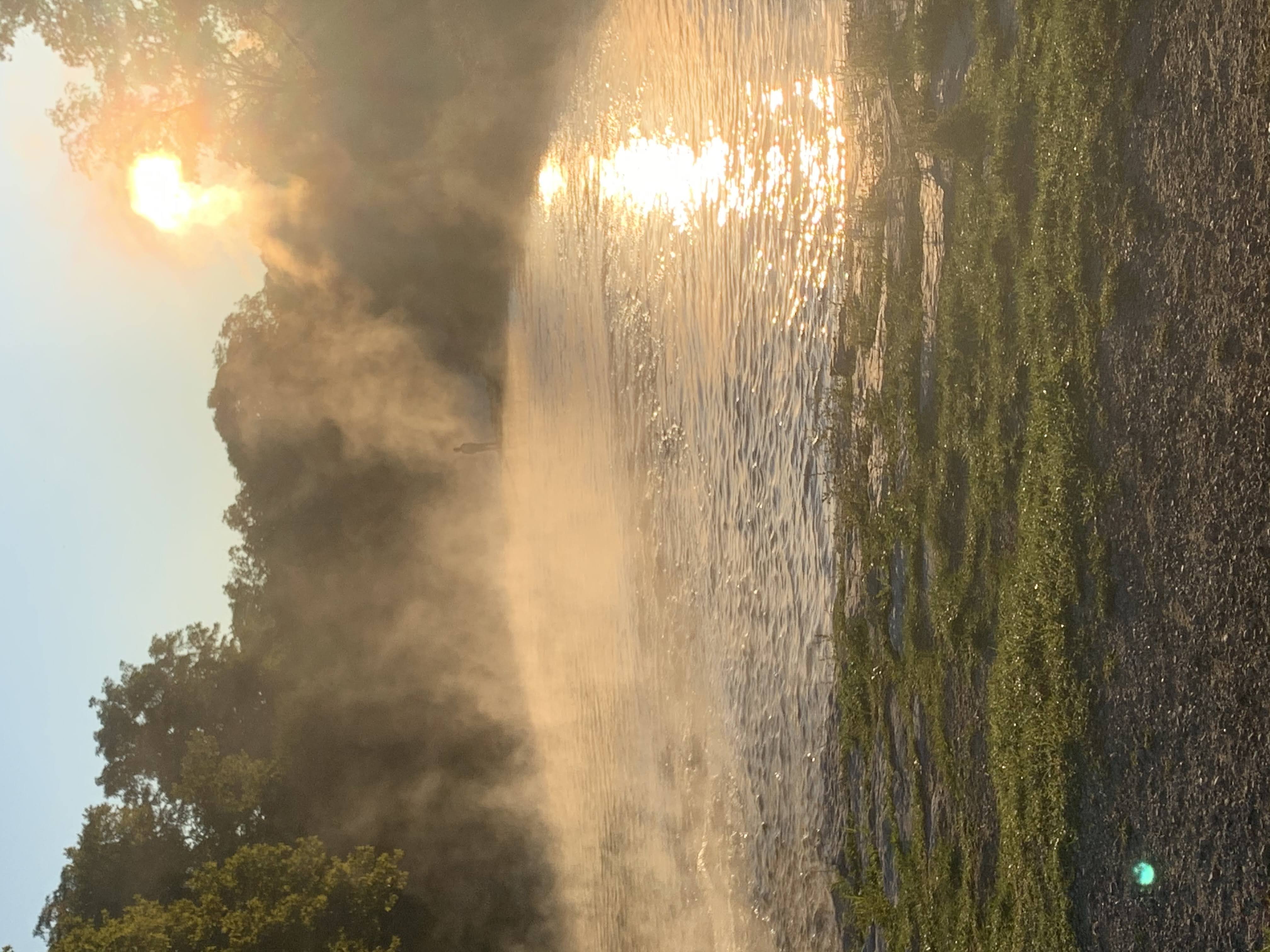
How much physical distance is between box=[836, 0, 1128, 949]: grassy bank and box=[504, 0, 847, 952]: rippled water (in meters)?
0.39

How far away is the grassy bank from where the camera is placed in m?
2.76

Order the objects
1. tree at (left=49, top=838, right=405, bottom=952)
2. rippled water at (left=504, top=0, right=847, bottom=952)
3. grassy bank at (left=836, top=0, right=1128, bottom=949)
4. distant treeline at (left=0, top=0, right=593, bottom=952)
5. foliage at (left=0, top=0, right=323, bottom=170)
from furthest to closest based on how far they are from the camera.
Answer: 1. foliage at (left=0, top=0, right=323, bottom=170)
2. distant treeline at (left=0, top=0, right=593, bottom=952)
3. tree at (left=49, top=838, right=405, bottom=952)
4. rippled water at (left=504, top=0, right=847, bottom=952)
5. grassy bank at (left=836, top=0, right=1128, bottom=949)

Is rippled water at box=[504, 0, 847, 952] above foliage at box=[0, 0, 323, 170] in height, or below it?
below

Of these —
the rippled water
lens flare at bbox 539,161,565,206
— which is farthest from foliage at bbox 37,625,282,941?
lens flare at bbox 539,161,565,206

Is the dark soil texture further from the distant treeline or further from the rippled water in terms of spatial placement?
the distant treeline

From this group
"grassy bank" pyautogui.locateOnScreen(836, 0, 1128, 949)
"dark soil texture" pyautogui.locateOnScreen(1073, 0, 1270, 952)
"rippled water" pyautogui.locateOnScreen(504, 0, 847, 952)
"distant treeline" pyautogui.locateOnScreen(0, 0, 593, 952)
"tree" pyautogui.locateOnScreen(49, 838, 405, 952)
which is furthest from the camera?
"distant treeline" pyautogui.locateOnScreen(0, 0, 593, 952)

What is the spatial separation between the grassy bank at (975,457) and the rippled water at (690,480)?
0.39 meters

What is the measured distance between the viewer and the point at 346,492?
462 inches

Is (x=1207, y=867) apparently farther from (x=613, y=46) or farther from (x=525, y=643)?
(x=525, y=643)

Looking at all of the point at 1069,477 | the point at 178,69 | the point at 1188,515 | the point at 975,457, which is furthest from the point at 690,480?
the point at 178,69

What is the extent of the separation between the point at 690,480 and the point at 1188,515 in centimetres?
394

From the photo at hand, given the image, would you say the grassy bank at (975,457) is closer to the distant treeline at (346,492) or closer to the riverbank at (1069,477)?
the riverbank at (1069,477)

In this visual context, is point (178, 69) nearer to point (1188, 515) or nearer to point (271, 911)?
point (271, 911)

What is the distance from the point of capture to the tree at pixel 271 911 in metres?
7.05
